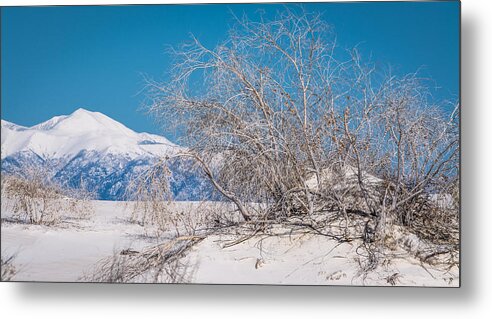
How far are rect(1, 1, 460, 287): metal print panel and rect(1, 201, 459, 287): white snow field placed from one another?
0.03 feet

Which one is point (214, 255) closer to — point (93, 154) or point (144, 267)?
point (144, 267)

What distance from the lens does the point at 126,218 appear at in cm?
500

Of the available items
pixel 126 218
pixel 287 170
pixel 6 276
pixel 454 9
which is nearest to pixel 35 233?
pixel 6 276

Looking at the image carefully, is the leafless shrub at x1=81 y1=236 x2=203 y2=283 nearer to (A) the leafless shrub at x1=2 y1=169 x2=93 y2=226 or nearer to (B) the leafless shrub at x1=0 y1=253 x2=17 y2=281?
(A) the leafless shrub at x1=2 y1=169 x2=93 y2=226

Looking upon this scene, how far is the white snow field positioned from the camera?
4797 millimetres

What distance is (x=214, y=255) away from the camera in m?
4.96

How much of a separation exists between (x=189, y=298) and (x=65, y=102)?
5.19ft

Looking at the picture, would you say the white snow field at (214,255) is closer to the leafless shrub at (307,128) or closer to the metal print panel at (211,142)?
the metal print panel at (211,142)

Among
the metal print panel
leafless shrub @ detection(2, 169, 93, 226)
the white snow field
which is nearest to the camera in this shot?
the white snow field

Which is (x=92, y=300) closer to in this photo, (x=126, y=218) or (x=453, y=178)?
(x=126, y=218)

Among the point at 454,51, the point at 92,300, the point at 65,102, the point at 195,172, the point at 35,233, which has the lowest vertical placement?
the point at 92,300

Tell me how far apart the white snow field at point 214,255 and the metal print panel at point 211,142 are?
1cm

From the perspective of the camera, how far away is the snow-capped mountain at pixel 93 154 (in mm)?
4965

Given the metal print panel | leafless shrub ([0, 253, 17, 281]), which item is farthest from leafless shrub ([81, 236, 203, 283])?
leafless shrub ([0, 253, 17, 281])
